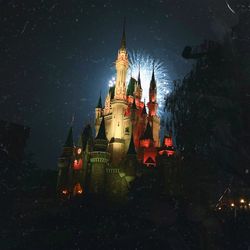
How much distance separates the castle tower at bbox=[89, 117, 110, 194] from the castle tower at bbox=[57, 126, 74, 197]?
7.13 meters

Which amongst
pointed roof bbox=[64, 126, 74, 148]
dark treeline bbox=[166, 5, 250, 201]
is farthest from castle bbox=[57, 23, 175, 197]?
dark treeline bbox=[166, 5, 250, 201]

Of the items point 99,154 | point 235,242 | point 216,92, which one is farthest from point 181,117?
point 99,154

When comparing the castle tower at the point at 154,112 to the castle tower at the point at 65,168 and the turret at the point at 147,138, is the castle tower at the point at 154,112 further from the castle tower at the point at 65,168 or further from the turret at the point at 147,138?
the castle tower at the point at 65,168

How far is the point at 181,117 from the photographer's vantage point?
25438 mm

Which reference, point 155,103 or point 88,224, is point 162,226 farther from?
point 155,103

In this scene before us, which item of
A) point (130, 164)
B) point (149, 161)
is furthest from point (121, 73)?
point (130, 164)

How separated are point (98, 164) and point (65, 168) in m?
10.1

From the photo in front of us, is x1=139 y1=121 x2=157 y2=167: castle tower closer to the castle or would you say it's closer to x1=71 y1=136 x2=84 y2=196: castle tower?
the castle

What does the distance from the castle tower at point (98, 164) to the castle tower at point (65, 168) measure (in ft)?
23.4

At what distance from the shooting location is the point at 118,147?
5822 centimetres

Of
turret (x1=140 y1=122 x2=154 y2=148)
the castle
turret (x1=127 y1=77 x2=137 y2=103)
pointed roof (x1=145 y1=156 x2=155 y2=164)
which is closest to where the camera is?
the castle

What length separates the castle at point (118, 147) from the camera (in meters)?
51.8

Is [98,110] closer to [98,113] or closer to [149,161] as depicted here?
[98,113]

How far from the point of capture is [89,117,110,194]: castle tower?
165 feet
